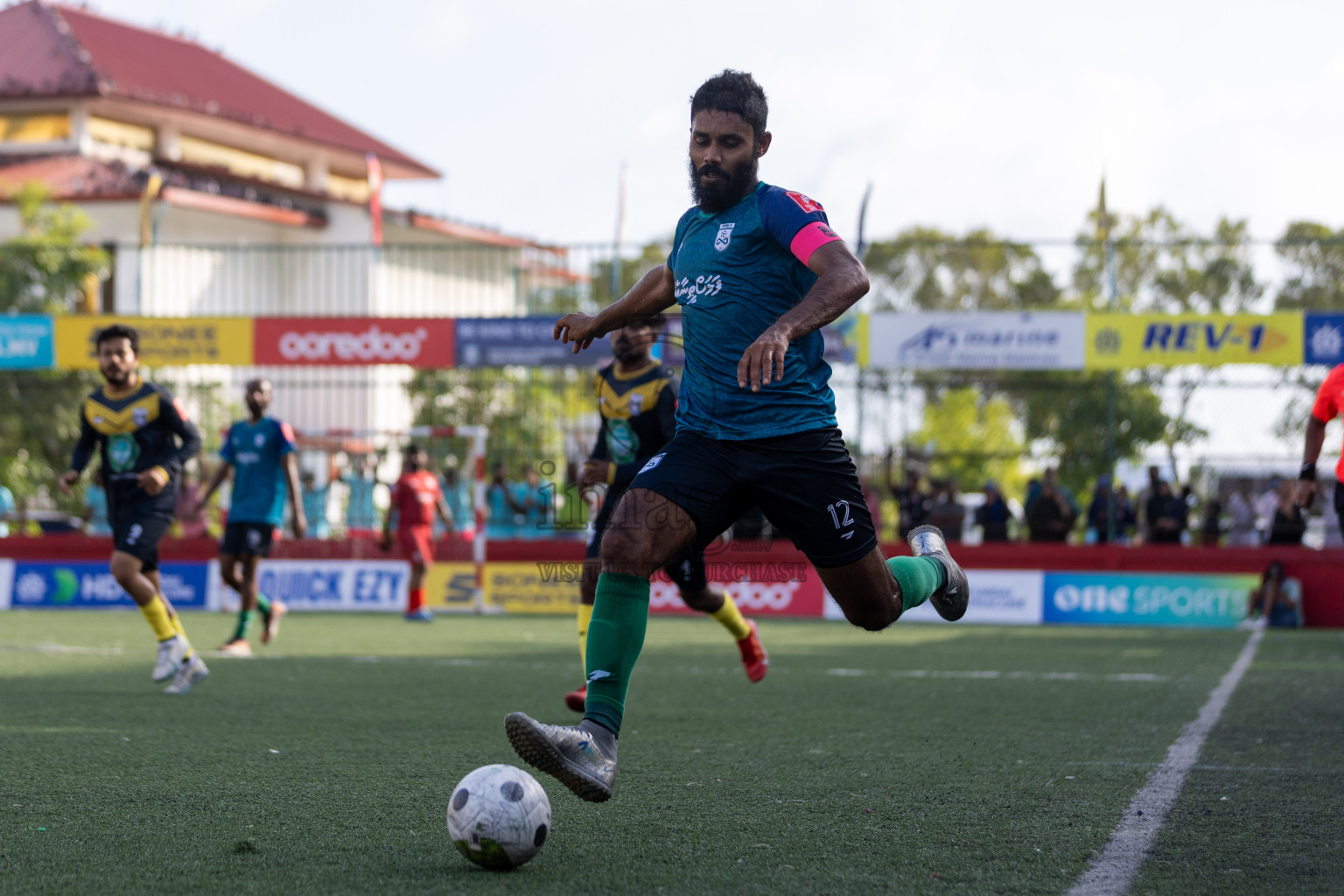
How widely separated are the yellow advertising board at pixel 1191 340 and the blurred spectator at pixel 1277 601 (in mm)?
2480

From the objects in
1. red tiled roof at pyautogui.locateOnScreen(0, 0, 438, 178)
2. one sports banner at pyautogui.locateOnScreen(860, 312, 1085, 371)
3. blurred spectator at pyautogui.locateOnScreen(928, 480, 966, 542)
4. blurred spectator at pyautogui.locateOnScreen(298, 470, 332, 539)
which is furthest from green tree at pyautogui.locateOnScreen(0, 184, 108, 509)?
blurred spectator at pyautogui.locateOnScreen(928, 480, 966, 542)

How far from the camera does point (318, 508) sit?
19.0 metres

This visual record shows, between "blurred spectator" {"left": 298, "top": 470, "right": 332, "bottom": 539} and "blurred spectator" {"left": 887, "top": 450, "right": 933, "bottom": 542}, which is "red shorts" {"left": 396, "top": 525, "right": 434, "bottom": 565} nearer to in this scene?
"blurred spectator" {"left": 298, "top": 470, "right": 332, "bottom": 539}

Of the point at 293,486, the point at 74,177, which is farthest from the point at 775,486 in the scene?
the point at 74,177

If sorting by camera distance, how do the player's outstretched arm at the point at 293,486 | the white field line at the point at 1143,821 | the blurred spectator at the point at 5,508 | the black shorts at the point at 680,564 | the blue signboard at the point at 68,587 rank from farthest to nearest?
the blurred spectator at the point at 5,508 < the blue signboard at the point at 68,587 < the player's outstretched arm at the point at 293,486 < the black shorts at the point at 680,564 < the white field line at the point at 1143,821

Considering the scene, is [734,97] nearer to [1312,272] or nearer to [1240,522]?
[1240,522]

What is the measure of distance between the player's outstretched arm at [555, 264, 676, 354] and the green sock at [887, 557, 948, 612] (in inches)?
45.7

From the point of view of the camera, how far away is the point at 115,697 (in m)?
8.28

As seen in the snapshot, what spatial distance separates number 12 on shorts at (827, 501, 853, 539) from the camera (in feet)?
14.7

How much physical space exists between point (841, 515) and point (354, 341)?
15558 millimetres

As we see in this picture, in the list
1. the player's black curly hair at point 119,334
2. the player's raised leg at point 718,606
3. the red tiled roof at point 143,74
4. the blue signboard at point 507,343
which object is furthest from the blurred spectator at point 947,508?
the red tiled roof at point 143,74

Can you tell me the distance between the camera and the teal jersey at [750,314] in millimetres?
4453

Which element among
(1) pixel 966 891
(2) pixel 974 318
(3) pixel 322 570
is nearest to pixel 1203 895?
(1) pixel 966 891

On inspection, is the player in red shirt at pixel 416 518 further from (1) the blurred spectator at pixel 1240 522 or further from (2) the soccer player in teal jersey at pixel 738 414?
(2) the soccer player in teal jersey at pixel 738 414
